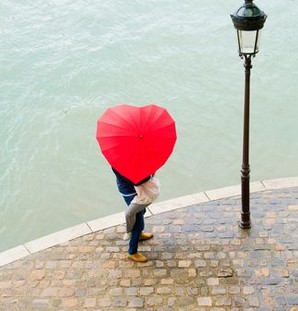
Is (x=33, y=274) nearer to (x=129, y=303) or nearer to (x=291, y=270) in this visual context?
(x=129, y=303)

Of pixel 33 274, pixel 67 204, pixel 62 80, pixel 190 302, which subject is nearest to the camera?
pixel 190 302

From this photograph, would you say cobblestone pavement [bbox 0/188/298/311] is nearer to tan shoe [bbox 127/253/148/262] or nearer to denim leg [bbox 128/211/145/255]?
tan shoe [bbox 127/253/148/262]

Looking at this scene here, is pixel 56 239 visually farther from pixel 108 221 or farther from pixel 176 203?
pixel 176 203

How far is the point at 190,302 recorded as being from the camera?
6402 millimetres

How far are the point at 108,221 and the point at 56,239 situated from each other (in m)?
0.68

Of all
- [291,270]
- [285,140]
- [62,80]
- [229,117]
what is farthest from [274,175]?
[62,80]

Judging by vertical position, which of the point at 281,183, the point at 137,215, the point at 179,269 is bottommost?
the point at 281,183

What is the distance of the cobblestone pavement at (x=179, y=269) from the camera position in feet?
21.1

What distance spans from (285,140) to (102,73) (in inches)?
166

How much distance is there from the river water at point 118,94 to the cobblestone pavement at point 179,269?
129 cm

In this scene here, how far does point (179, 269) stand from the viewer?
6.84m

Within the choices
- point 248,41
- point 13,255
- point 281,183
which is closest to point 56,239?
point 13,255

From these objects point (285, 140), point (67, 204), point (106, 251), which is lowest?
point (285, 140)

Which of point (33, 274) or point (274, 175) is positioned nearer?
point (33, 274)
